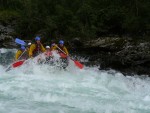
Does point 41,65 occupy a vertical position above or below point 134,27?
below

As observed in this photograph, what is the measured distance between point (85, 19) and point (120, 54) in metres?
7.95

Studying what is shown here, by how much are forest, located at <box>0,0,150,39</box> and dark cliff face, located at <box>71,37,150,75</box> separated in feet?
7.90

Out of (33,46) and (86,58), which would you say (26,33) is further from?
(33,46)

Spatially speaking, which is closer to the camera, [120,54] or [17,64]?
[17,64]

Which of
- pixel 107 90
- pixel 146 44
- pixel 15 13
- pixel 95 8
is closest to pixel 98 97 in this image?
pixel 107 90

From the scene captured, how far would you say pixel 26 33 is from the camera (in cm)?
2905

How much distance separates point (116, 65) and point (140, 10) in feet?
24.3

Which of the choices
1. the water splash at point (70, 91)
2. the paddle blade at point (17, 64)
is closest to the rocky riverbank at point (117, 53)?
the water splash at point (70, 91)

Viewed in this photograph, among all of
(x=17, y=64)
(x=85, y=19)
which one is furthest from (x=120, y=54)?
(x=85, y=19)

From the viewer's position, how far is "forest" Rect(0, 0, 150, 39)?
22.1 metres

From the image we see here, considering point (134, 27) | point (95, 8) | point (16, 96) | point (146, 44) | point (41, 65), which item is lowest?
point (16, 96)

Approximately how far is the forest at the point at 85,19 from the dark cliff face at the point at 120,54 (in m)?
2.41

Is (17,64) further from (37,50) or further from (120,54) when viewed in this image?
(120,54)

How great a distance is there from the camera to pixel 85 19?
24.6 meters
